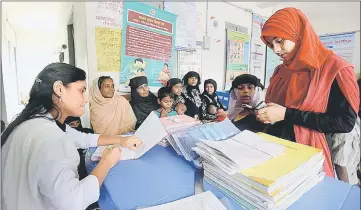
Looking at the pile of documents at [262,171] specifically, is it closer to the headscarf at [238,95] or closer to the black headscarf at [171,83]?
the headscarf at [238,95]

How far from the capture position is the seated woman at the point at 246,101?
25.3 inches

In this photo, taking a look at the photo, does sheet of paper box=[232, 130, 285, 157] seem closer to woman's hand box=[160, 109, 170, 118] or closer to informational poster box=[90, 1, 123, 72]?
woman's hand box=[160, 109, 170, 118]

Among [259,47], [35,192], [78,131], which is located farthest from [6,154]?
[259,47]

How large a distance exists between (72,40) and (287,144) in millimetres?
654

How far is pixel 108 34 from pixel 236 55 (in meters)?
0.50

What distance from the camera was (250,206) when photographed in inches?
13.9

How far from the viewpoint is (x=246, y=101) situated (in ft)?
2.18

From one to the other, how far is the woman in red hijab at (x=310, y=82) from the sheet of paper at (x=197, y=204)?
0.28 metres

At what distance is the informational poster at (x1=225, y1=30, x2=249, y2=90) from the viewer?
0.75m

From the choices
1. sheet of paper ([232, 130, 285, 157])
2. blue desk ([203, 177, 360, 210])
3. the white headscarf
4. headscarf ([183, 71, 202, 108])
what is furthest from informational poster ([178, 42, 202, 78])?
blue desk ([203, 177, 360, 210])

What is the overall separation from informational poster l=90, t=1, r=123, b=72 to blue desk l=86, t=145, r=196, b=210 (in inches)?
13.3

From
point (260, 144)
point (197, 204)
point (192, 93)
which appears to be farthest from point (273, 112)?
point (192, 93)

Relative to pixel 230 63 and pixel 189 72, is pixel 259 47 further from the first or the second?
pixel 189 72

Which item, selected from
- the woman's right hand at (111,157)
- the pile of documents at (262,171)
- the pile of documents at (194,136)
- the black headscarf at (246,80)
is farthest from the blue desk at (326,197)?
the black headscarf at (246,80)
